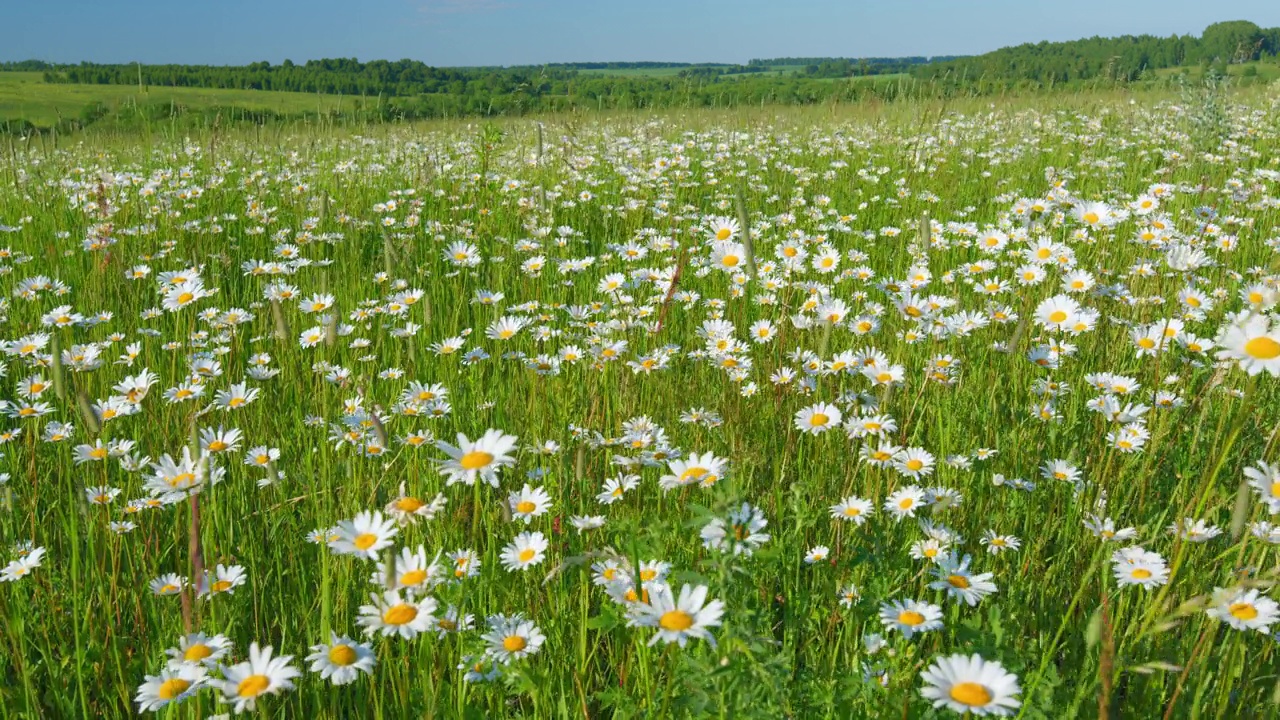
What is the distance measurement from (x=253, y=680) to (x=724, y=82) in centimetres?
1422

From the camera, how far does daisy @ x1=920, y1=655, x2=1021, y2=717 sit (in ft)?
3.56

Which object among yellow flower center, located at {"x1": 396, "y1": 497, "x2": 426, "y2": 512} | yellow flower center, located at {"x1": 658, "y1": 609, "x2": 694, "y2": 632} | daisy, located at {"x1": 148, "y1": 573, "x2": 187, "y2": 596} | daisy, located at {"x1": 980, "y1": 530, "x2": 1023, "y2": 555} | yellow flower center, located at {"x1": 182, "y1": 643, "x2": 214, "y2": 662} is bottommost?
daisy, located at {"x1": 148, "y1": 573, "x2": 187, "y2": 596}

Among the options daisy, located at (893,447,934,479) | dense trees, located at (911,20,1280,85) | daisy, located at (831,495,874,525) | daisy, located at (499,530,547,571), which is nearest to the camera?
daisy, located at (499,530,547,571)

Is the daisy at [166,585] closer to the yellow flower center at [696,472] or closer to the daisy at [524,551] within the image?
the daisy at [524,551]

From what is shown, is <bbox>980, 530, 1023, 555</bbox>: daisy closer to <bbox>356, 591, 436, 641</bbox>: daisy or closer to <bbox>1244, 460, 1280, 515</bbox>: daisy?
<bbox>1244, 460, 1280, 515</bbox>: daisy

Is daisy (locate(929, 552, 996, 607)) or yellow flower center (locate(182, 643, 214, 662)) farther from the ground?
yellow flower center (locate(182, 643, 214, 662))

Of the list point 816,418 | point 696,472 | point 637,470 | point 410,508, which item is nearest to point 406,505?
point 410,508

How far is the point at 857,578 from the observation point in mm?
1718

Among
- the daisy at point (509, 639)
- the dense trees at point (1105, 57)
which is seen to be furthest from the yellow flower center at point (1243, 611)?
the dense trees at point (1105, 57)

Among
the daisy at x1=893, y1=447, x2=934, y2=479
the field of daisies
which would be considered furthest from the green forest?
the daisy at x1=893, y1=447, x2=934, y2=479

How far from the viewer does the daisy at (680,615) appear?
111 cm

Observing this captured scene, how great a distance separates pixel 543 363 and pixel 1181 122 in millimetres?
8324

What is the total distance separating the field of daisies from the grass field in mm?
3730

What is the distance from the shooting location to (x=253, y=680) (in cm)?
116
